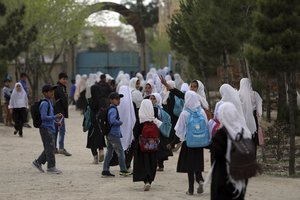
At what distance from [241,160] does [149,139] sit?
171 inches

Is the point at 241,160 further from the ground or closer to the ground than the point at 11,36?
closer to the ground

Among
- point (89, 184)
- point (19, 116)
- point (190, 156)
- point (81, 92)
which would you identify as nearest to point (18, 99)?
point (19, 116)

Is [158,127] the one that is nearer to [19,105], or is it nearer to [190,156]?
[190,156]

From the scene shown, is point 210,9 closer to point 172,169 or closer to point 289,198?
point 172,169

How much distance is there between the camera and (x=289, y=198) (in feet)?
34.0

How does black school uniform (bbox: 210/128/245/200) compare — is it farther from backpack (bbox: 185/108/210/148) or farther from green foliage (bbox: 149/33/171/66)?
Answer: green foliage (bbox: 149/33/171/66)

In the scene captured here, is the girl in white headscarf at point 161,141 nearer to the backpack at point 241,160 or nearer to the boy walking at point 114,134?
the boy walking at point 114,134

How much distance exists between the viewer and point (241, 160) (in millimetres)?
6641

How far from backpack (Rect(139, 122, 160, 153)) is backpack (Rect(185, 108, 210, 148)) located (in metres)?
0.72

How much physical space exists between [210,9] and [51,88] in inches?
244

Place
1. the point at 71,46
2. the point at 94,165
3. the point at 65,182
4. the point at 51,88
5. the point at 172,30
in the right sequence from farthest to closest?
the point at 71,46 → the point at 172,30 → the point at 94,165 → the point at 51,88 → the point at 65,182

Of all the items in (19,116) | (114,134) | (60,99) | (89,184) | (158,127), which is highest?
(60,99)

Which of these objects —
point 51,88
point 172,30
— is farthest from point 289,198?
point 172,30

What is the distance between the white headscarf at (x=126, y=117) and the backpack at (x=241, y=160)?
21.2 ft
